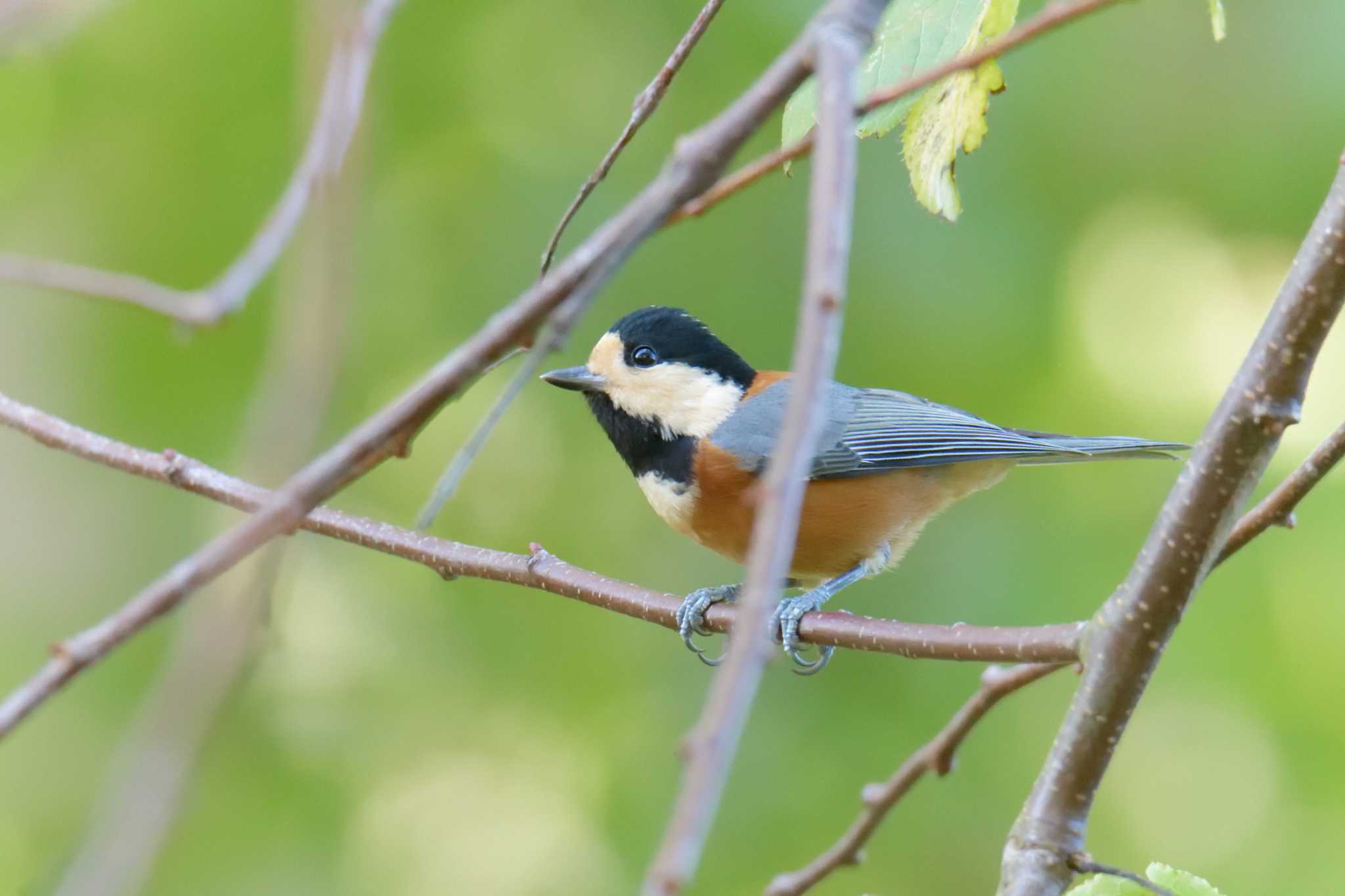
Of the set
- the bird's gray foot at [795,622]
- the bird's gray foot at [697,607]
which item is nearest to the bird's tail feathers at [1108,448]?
the bird's gray foot at [795,622]

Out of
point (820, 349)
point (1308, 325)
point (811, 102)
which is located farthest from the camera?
point (811, 102)

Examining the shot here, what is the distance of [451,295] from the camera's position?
4.77 metres

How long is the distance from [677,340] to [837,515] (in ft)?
2.44

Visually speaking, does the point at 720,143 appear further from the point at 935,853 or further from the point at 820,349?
the point at 935,853

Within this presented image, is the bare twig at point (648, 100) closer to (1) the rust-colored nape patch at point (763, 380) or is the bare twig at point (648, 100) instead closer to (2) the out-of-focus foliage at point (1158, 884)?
(2) the out-of-focus foliage at point (1158, 884)

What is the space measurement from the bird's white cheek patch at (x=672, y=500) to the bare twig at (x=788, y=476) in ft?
8.65

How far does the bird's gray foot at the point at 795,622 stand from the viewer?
3281 millimetres

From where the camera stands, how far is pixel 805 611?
3324 millimetres

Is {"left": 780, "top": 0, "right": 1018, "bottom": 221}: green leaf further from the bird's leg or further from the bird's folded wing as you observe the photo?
the bird's folded wing

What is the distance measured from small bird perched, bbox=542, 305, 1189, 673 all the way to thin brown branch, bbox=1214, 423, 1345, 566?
1244mm

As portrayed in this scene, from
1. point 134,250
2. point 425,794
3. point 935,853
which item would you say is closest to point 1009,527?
point 935,853

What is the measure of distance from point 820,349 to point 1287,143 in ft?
13.6

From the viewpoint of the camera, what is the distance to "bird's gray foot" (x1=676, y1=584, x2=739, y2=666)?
2.86m

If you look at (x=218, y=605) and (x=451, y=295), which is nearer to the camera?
(x=218, y=605)
